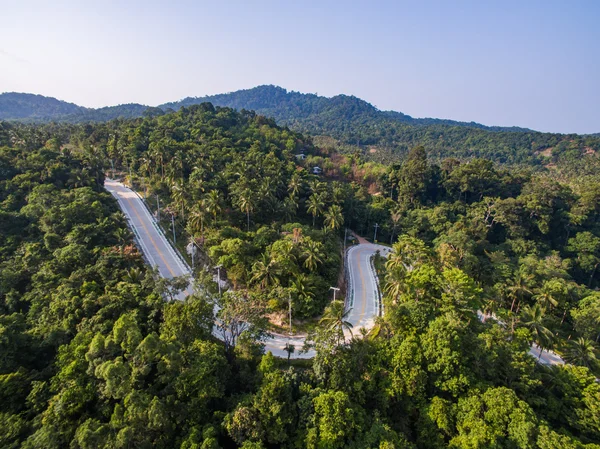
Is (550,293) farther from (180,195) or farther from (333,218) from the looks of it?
(180,195)

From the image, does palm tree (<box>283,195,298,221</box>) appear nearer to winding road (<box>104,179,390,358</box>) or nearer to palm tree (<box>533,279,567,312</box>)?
winding road (<box>104,179,390,358</box>)

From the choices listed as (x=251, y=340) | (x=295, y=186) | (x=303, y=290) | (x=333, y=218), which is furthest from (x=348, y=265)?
(x=251, y=340)

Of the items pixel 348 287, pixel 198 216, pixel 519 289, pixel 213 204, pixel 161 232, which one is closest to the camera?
pixel 519 289

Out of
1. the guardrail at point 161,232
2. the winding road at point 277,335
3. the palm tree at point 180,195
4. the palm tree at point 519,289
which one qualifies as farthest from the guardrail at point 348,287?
the palm tree at point 180,195

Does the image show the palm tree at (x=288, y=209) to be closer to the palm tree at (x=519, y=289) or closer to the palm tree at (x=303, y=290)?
the palm tree at (x=303, y=290)

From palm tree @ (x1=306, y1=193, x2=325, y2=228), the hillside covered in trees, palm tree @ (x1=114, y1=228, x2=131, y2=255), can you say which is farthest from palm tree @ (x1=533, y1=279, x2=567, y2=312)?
palm tree @ (x1=114, y1=228, x2=131, y2=255)

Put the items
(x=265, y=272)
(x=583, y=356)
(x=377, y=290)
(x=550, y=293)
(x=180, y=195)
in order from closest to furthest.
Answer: (x=583, y=356) < (x=265, y=272) < (x=550, y=293) < (x=377, y=290) < (x=180, y=195)

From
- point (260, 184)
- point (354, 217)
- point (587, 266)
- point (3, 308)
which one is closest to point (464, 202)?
point (587, 266)
